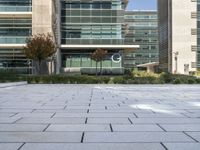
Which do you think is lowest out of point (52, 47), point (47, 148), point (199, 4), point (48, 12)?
point (47, 148)

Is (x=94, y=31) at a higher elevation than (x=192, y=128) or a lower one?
higher

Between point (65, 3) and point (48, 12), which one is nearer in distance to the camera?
point (48, 12)

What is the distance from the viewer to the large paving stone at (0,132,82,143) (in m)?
6.71

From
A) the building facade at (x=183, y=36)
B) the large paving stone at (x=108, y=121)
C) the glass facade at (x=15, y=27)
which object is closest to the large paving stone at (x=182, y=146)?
the large paving stone at (x=108, y=121)

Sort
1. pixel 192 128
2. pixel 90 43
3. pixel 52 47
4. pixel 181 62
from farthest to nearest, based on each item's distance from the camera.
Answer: pixel 181 62
pixel 90 43
pixel 52 47
pixel 192 128

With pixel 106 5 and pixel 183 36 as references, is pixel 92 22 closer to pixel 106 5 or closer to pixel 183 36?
pixel 106 5

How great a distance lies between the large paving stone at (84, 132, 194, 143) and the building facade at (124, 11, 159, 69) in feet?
356

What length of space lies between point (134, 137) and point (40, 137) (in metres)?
1.65

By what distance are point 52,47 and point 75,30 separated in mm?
13829

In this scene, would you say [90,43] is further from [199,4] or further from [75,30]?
[199,4]

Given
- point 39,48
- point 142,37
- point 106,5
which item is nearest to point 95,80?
point 39,48

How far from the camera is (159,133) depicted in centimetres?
742

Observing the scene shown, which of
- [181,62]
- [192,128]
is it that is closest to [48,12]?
[181,62]

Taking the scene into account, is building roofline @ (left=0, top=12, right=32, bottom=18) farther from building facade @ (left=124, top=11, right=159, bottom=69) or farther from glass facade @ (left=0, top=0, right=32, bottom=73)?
building facade @ (left=124, top=11, right=159, bottom=69)
